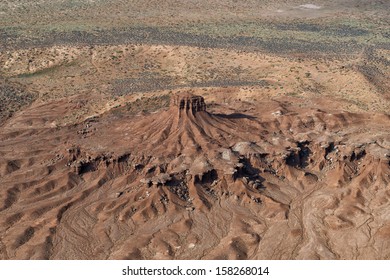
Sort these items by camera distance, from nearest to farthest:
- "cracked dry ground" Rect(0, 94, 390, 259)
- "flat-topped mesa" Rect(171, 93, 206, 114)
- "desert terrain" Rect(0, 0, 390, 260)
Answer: "cracked dry ground" Rect(0, 94, 390, 259) < "desert terrain" Rect(0, 0, 390, 260) < "flat-topped mesa" Rect(171, 93, 206, 114)

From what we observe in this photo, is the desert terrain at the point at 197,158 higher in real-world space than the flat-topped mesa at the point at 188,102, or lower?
lower

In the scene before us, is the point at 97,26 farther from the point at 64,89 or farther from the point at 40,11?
the point at 64,89

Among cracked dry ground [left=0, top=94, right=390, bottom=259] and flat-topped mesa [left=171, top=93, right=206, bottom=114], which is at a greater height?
flat-topped mesa [left=171, top=93, right=206, bottom=114]

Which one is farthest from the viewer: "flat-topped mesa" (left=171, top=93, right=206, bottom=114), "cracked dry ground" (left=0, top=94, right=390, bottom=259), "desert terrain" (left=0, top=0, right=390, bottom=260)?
"flat-topped mesa" (left=171, top=93, right=206, bottom=114)

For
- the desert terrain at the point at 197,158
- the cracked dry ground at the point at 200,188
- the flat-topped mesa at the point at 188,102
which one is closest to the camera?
the cracked dry ground at the point at 200,188

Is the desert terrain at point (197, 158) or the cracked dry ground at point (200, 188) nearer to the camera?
the cracked dry ground at point (200, 188)

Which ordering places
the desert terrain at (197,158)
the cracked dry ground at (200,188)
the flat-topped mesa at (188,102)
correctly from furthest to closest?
the flat-topped mesa at (188,102) < the desert terrain at (197,158) < the cracked dry ground at (200,188)
